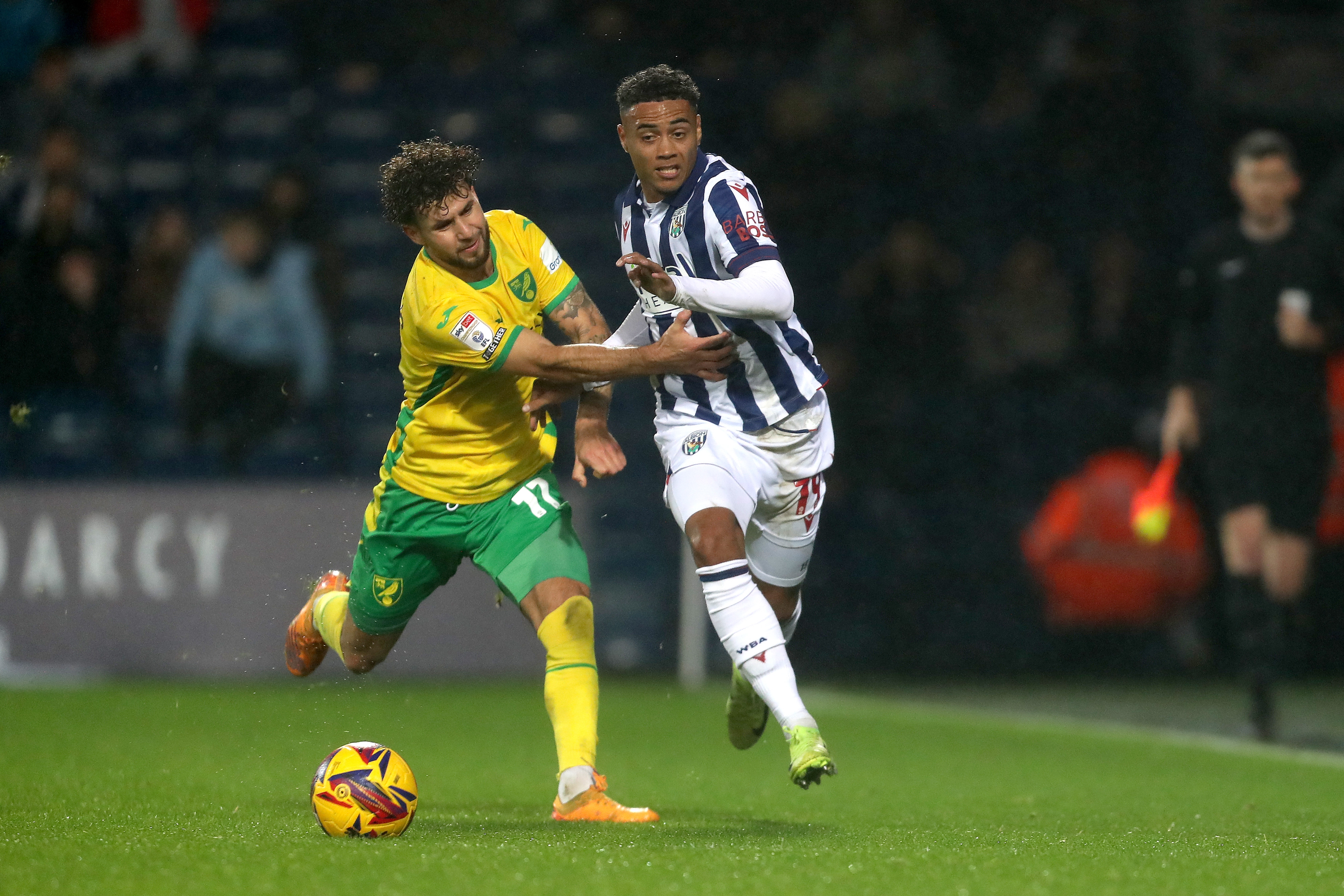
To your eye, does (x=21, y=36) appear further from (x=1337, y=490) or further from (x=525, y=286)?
(x=1337, y=490)

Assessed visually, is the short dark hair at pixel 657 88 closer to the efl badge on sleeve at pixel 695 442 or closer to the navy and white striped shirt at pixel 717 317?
the navy and white striped shirt at pixel 717 317

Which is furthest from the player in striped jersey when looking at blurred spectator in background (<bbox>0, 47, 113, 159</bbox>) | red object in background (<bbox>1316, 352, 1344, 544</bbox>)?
blurred spectator in background (<bbox>0, 47, 113, 159</bbox>)

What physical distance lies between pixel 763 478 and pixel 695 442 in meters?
0.24

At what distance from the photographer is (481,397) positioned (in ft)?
18.3

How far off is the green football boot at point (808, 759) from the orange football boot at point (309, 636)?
1.94 metres

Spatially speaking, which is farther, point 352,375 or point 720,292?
point 352,375

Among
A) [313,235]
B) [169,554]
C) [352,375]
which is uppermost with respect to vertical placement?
[313,235]

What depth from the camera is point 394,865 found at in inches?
166

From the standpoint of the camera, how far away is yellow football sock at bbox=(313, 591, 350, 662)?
596 centimetres

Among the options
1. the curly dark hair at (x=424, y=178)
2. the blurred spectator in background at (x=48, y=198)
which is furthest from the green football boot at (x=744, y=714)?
the blurred spectator in background at (x=48, y=198)

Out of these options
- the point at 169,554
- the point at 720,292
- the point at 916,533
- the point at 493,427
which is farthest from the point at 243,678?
the point at 720,292

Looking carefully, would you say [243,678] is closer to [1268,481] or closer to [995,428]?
[995,428]

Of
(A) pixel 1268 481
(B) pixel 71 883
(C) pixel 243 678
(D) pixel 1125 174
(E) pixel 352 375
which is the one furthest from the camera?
(D) pixel 1125 174

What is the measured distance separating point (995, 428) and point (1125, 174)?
8.00 feet
